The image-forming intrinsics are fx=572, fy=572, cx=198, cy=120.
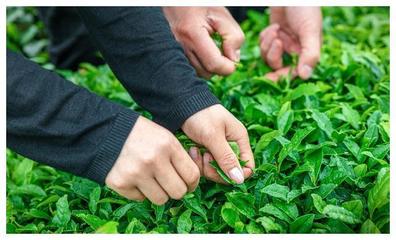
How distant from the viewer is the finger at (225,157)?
1432 mm

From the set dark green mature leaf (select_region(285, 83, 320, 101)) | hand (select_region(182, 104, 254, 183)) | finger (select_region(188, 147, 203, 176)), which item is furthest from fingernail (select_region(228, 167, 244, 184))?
dark green mature leaf (select_region(285, 83, 320, 101))

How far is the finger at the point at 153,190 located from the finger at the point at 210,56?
53 cm

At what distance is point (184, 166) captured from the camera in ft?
4.49

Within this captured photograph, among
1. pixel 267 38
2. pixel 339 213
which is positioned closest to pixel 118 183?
pixel 339 213

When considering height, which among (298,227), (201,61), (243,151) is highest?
(201,61)

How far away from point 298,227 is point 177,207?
1.09 feet

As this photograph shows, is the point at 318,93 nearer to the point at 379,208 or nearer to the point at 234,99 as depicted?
the point at 234,99

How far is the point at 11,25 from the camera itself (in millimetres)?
3354

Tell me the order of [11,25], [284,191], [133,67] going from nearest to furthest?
[284,191]
[133,67]
[11,25]

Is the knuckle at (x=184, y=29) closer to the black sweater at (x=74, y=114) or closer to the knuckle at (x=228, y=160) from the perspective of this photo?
the black sweater at (x=74, y=114)

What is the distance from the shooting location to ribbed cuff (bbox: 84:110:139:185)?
1.34m

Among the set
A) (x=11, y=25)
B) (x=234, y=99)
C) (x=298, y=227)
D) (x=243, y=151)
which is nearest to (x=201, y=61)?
(x=234, y=99)

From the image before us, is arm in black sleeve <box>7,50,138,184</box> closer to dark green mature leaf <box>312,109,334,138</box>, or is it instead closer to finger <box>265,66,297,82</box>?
dark green mature leaf <box>312,109,334,138</box>

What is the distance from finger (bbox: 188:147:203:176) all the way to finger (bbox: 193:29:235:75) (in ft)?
1.17
